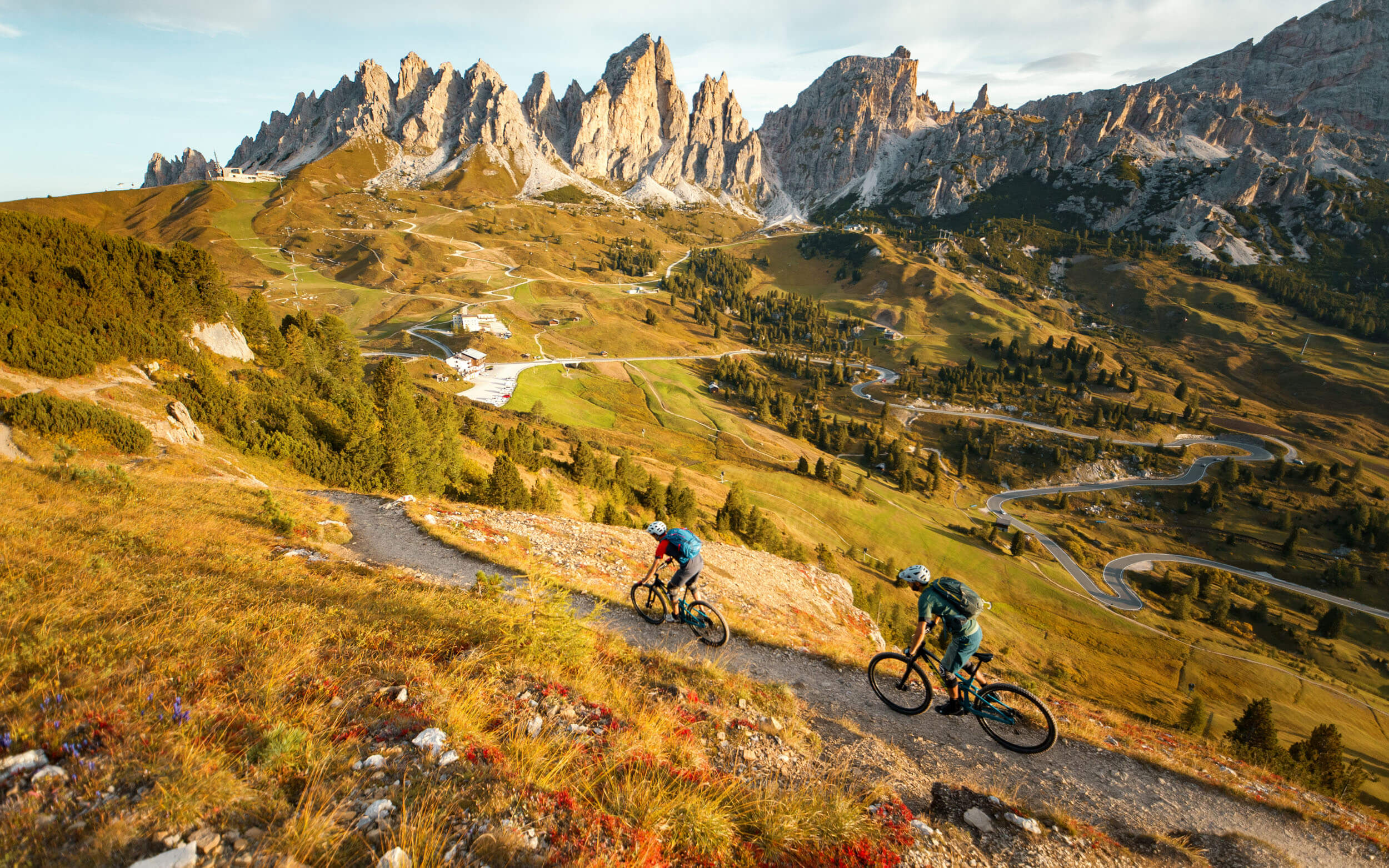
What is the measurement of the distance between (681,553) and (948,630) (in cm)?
613

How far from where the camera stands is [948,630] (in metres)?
10.5

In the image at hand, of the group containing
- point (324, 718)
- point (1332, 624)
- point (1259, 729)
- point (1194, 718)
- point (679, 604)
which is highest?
point (324, 718)

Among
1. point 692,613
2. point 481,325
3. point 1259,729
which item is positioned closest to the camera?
point 692,613

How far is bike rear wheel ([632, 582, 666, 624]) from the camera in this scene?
46.6 feet

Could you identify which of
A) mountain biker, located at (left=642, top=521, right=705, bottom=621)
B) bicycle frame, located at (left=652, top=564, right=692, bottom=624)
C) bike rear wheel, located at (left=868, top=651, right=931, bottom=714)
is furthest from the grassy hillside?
mountain biker, located at (left=642, top=521, right=705, bottom=621)

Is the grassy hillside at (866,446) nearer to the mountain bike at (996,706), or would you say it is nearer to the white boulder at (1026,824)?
the mountain bike at (996,706)

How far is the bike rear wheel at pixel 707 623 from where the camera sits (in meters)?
13.3

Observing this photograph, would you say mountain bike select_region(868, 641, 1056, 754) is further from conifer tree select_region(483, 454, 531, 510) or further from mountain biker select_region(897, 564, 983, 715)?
conifer tree select_region(483, 454, 531, 510)

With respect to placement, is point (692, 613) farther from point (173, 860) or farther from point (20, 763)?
point (20, 763)

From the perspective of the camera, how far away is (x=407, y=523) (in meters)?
20.7

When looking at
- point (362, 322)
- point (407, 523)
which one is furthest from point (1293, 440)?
point (362, 322)

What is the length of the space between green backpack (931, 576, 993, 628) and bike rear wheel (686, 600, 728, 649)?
5.38 meters

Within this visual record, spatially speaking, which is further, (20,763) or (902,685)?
(902,685)

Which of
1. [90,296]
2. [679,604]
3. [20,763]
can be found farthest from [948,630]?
[90,296]
